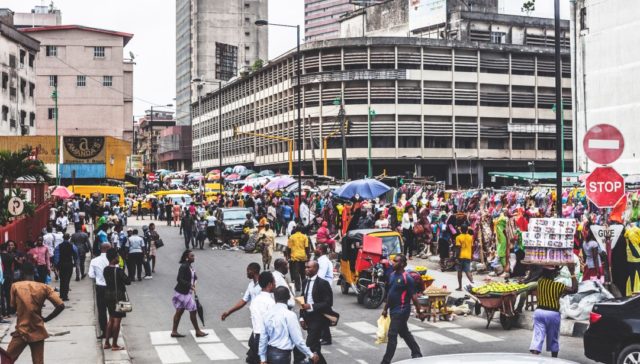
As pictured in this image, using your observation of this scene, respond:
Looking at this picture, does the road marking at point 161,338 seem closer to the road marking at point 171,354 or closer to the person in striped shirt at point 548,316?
the road marking at point 171,354

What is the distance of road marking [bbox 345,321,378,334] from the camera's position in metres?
15.8

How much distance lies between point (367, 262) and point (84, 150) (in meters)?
48.2

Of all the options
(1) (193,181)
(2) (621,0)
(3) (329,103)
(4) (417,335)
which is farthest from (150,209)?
(4) (417,335)

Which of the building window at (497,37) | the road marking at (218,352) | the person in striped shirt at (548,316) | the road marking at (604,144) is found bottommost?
the road marking at (218,352)

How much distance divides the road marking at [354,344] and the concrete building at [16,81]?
44.4 m

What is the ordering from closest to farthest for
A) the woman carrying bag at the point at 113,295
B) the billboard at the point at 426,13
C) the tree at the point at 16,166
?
1. the woman carrying bag at the point at 113,295
2. the tree at the point at 16,166
3. the billboard at the point at 426,13

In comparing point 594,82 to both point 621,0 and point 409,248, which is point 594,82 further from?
point 409,248

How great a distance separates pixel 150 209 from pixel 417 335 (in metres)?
45.3

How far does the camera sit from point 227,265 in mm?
28266

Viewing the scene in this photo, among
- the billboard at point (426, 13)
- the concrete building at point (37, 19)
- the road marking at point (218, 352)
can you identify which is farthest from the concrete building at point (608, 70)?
the concrete building at point (37, 19)

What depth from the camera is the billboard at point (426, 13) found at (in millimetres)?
84250

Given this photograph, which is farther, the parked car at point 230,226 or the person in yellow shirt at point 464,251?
the parked car at point 230,226

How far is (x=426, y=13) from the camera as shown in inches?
3408

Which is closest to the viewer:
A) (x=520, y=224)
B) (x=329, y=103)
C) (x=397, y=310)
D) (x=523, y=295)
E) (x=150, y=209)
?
(x=397, y=310)
